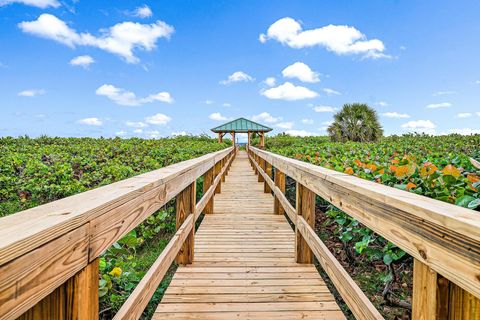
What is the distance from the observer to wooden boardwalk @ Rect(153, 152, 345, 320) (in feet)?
6.66

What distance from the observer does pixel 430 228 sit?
825mm

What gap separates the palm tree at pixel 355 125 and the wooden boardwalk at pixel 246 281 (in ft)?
63.1

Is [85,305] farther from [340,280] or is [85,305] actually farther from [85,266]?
[340,280]

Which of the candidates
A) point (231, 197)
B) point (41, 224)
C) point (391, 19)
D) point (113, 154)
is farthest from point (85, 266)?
point (391, 19)

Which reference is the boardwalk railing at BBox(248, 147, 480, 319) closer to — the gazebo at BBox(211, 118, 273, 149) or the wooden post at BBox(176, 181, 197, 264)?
the wooden post at BBox(176, 181, 197, 264)

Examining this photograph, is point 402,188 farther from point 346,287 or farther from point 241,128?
point 241,128

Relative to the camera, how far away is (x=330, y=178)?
173 centimetres

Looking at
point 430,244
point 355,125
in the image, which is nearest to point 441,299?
point 430,244

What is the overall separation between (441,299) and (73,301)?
3.47ft

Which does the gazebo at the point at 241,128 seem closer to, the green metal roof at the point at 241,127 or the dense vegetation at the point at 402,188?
the green metal roof at the point at 241,127

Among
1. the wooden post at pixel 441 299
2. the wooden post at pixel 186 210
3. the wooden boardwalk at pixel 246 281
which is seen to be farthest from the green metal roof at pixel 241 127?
the wooden post at pixel 441 299

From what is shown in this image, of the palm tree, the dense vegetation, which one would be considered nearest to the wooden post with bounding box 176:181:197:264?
the dense vegetation

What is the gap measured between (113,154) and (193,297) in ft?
Answer: 20.0

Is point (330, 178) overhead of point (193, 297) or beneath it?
overhead
